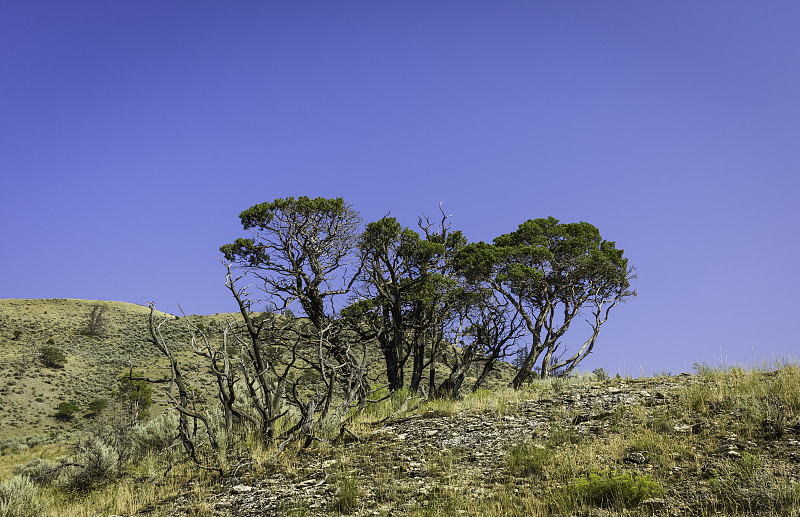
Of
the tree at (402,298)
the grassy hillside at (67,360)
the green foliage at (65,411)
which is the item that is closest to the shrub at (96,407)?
the grassy hillside at (67,360)

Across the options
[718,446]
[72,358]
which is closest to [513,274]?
[718,446]

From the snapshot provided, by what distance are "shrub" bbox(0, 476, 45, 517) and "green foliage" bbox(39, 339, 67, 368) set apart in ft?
154

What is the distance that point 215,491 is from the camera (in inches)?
344

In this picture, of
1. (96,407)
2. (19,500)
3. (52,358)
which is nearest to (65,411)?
(96,407)

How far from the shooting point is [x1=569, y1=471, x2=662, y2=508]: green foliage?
20.5 feet

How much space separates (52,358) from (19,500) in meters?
49.0

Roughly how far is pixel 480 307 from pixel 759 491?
682 inches

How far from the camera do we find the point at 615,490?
6.44 meters

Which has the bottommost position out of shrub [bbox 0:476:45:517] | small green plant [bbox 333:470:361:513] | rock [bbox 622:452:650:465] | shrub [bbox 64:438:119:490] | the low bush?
shrub [bbox 0:476:45:517]

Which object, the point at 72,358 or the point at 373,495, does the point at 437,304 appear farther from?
the point at 72,358

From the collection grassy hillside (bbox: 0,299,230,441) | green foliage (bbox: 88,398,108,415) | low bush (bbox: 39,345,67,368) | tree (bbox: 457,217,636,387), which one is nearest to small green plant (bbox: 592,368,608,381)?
tree (bbox: 457,217,636,387)

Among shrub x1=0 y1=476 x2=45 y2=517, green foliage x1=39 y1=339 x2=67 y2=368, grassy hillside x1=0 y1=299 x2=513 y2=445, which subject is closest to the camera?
shrub x1=0 y1=476 x2=45 y2=517

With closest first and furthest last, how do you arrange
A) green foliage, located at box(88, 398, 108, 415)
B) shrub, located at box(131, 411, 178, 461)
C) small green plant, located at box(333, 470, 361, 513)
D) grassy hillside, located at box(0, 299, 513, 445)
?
small green plant, located at box(333, 470, 361, 513) < shrub, located at box(131, 411, 178, 461) < grassy hillside, located at box(0, 299, 513, 445) < green foliage, located at box(88, 398, 108, 415)

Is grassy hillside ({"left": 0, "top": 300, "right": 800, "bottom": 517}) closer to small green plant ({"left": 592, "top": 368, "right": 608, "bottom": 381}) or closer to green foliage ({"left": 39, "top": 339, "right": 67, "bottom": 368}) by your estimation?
small green plant ({"left": 592, "top": 368, "right": 608, "bottom": 381})
